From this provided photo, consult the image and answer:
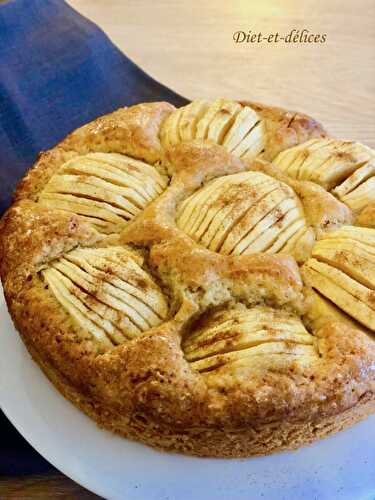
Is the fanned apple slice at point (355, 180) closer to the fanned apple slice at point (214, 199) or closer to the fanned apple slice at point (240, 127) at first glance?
the fanned apple slice at point (214, 199)

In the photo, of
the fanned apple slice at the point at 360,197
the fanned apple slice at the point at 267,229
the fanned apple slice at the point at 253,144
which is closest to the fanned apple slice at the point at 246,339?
the fanned apple slice at the point at 267,229

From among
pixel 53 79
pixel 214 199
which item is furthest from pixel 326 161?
pixel 53 79

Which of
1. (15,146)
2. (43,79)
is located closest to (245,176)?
(15,146)

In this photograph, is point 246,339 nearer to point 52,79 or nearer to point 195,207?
point 195,207

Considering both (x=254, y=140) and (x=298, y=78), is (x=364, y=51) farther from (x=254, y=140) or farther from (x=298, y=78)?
(x=254, y=140)

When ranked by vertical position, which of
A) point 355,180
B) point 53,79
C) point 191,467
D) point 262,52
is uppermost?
point 53,79

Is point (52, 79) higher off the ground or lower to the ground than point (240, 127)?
higher
